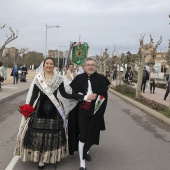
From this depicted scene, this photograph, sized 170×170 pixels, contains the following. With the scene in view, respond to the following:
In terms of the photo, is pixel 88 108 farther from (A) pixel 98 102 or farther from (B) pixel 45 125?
(B) pixel 45 125

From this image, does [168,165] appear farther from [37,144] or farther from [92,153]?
[37,144]

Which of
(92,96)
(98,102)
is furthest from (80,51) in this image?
(92,96)

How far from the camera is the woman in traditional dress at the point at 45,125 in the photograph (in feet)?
14.6

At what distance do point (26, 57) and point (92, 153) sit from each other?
317ft

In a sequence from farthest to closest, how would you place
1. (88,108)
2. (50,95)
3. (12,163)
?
1. (12,163)
2. (88,108)
3. (50,95)

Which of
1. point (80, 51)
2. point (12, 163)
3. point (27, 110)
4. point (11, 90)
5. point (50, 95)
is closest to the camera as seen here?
point (27, 110)

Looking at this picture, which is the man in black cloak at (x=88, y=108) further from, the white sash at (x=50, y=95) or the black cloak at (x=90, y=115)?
the white sash at (x=50, y=95)

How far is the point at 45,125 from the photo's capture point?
4.46m

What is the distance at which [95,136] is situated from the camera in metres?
4.82

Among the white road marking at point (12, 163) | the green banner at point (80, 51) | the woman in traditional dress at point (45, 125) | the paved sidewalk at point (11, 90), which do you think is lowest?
the paved sidewalk at point (11, 90)

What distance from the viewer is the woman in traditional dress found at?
4.44 metres

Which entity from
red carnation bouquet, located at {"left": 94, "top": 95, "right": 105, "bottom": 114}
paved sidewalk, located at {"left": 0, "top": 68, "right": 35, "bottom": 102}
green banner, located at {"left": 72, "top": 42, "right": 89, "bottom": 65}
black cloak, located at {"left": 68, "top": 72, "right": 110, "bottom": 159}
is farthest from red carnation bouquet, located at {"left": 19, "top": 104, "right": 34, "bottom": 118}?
green banner, located at {"left": 72, "top": 42, "right": 89, "bottom": 65}

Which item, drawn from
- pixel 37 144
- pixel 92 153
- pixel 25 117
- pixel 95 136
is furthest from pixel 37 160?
pixel 92 153

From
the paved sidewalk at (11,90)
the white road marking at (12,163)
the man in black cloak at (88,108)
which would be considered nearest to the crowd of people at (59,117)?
the man in black cloak at (88,108)
